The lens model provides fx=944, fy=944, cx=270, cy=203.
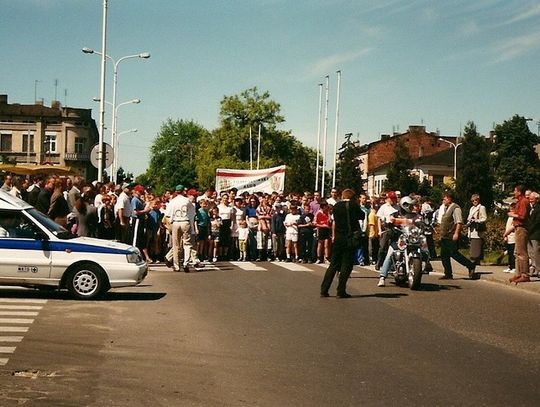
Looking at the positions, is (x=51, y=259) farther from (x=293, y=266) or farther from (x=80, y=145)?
(x=80, y=145)

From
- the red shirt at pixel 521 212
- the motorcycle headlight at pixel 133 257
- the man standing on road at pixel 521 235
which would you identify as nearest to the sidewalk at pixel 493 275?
the man standing on road at pixel 521 235

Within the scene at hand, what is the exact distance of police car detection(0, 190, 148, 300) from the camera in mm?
14695

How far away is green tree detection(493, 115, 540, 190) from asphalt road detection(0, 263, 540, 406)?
3095 inches

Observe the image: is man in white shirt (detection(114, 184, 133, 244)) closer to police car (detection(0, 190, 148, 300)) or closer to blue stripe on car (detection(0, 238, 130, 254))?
police car (detection(0, 190, 148, 300))

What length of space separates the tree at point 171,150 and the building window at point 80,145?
677 inches

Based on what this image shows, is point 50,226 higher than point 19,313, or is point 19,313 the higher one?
point 50,226

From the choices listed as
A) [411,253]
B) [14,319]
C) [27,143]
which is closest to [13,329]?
[14,319]

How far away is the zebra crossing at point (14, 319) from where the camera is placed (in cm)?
989

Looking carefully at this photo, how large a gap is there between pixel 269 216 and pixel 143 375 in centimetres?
1906

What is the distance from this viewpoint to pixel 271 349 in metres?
10.2

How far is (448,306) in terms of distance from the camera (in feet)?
49.3

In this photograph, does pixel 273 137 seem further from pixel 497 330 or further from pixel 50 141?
pixel 497 330

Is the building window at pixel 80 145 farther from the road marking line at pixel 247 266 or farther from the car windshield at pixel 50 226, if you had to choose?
the car windshield at pixel 50 226

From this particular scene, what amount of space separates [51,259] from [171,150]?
133m
